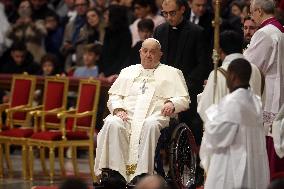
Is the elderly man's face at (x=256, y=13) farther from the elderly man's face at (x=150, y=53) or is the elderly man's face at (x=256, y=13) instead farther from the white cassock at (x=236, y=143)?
the white cassock at (x=236, y=143)

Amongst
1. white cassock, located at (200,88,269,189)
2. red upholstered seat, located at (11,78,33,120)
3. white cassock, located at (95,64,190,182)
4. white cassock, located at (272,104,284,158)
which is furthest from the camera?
red upholstered seat, located at (11,78,33,120)

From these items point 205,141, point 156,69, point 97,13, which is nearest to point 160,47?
point 156,69

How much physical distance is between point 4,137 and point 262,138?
18.4 feet

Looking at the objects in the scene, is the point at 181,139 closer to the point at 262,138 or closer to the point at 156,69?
the point at 156,69

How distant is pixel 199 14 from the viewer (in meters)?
15.0

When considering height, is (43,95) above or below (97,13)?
below

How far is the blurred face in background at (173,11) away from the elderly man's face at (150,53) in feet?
2.59

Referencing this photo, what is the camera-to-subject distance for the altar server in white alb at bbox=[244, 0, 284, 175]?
36.8 ft

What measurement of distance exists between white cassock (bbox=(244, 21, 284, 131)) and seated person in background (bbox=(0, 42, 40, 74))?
626 centimetres

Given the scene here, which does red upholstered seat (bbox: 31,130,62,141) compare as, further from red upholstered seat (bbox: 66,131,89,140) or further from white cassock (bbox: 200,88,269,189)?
white cassock (bbox: 200,88,269,189)

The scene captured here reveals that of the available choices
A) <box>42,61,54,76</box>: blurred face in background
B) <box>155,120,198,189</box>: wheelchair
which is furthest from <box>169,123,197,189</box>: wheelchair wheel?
<box>42,61,54,76</box>: blurred face in background

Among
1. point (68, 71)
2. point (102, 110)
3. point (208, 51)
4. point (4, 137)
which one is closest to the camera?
point (208, 51)

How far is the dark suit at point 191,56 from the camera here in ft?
42.0

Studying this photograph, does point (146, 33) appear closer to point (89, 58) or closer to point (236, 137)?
point (89, 58)
